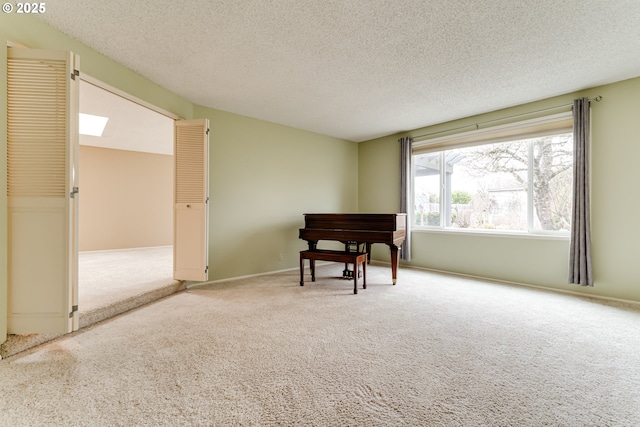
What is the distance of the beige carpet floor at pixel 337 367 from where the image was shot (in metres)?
1.39

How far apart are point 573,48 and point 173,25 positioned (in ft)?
11.6

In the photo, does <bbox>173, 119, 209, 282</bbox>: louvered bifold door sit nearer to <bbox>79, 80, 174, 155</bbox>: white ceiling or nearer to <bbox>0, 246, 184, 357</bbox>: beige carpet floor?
<bbox>0, 246, 184, 357</bbox>: beige carpet floor

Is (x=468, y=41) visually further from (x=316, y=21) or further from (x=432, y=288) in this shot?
(x=432, y=288)

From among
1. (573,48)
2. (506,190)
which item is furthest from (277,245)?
(573,48)

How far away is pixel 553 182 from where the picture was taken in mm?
3670

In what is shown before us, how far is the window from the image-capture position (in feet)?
11.9

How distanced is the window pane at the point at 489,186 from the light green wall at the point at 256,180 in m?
2.22

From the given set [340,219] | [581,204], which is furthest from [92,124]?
[581,204]

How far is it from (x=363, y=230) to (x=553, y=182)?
105 inches

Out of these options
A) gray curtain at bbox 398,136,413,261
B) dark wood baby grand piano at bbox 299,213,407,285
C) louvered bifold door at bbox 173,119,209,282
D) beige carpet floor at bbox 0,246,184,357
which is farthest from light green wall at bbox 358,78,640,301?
beige carpet floor at bbox 0,246,184,357

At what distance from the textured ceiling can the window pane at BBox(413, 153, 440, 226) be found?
53.3 inches

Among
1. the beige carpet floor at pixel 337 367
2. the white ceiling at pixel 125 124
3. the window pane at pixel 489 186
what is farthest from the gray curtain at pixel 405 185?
the white ceiling at pixel 125 124

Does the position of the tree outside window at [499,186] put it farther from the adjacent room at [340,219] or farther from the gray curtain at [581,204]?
the gray curtain at [581,204]

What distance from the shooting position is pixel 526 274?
12.5 ft
